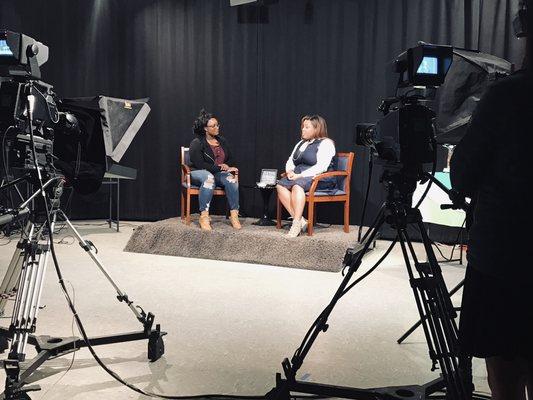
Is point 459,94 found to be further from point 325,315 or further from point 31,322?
point 31,322

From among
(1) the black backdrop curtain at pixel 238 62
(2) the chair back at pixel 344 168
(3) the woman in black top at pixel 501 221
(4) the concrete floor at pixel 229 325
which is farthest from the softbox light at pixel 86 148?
(1) the black backdrop curtain at pixel 238 62

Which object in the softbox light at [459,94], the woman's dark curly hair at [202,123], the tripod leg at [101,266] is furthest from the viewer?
the woman's dark curly hair at [202,123]

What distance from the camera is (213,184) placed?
514 cm

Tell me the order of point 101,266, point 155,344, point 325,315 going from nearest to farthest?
point 325,315, point 101,266, point 155,344

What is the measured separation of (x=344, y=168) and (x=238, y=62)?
1914 millimetres

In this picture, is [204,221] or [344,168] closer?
[204,221]

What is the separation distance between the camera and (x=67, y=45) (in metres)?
6.37

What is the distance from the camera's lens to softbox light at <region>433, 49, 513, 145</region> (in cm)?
241

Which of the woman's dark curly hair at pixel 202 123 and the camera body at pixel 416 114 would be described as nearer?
the camera body at pixel 416 114

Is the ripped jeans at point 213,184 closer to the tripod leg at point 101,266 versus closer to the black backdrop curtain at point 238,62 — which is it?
the black backdrop curtain at point 238,62

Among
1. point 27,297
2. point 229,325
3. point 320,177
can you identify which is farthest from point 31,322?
point 320,177

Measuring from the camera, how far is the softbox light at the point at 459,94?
2410mm

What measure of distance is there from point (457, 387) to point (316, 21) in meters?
4.98

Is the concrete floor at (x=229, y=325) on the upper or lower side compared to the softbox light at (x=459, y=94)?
lower
